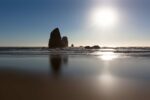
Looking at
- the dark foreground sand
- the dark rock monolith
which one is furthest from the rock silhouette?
the dark foreground sand

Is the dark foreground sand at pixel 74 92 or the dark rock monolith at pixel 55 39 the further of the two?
the dark rock monolith at pixel 55 39

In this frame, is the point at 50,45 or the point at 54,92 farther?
the point at 50,45

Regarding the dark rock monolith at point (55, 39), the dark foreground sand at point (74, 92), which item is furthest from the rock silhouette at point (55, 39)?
the dark foreground sand at point (74, 92)

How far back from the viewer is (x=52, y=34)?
445 feet

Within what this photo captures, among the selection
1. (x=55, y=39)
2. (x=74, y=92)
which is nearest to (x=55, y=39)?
(x=55, y=39)

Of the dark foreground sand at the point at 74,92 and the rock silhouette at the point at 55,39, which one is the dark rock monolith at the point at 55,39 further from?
the dark foreground sand at the point at 74,92

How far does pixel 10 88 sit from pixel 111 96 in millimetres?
4712

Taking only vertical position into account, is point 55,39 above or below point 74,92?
above

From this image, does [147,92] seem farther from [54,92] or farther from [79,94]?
[54,92]

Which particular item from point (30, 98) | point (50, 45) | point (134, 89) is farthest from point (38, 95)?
point (50, 45)

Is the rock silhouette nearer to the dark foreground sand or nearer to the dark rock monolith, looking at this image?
the dark rock monolith

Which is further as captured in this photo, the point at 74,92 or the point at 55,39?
the point at 55,39

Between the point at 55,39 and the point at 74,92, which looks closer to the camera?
the point at 74,92

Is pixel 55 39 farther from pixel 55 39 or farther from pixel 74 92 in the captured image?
pixel 74 92
